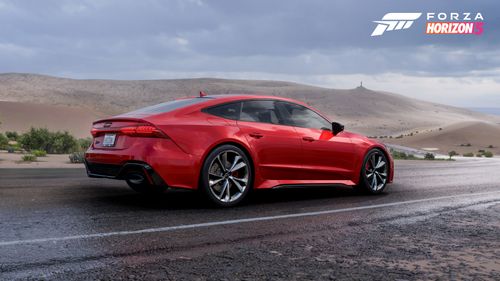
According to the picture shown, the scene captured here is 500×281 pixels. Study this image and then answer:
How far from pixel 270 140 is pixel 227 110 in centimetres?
73

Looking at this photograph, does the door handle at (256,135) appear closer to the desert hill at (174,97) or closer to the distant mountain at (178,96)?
the desert hill at (174,97)

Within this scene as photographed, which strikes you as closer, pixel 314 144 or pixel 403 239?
pixel 403 239

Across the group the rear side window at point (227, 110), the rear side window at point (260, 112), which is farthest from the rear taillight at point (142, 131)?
the rear side window at point (260, 112)

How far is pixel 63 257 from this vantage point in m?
4.89

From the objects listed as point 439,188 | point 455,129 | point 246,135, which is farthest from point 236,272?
point 455,129

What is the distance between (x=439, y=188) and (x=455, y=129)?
188ft

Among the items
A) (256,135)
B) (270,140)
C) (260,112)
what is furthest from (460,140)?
(256,135)

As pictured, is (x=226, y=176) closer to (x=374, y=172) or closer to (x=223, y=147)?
(x=223, y=147)

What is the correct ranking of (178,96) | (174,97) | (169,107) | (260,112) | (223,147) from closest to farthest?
(223,147), (169,107), (260,112), (174,97), (178,96)

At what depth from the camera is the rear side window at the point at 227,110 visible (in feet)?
26.6

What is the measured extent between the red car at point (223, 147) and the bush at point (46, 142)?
16.3 metres

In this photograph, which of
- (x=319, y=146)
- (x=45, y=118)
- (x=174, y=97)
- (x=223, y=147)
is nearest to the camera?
(x=223, y=147)

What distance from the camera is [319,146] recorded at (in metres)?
9.09

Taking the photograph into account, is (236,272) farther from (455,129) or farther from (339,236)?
(455,129)
